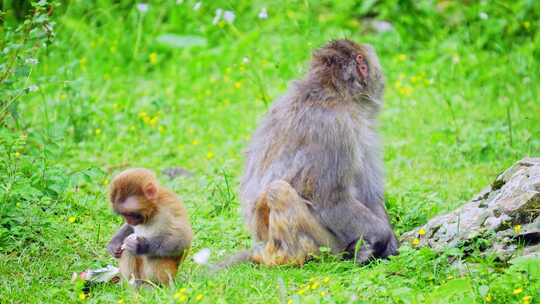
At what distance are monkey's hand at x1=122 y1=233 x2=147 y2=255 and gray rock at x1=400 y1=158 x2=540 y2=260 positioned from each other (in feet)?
6.44

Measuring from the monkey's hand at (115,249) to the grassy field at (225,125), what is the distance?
0.80 feet

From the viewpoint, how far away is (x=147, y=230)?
6172 mm

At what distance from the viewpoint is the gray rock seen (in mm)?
6160

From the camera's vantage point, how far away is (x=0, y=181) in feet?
22.9

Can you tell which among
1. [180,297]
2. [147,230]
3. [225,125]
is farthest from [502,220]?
[225,125]

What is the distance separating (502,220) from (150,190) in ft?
7.69

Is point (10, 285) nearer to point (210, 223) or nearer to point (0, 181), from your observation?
point (0, 181)

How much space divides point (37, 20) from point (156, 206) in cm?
175

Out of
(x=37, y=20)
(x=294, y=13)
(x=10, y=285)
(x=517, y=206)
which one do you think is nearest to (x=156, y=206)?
(x=10, y=285)

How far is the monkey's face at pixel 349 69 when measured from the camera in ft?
23.7

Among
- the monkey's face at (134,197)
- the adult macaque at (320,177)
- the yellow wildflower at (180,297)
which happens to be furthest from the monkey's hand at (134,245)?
the adult macaque at (320,177)

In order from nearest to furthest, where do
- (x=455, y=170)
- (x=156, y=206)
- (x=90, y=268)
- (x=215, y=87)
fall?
(x=156, y=206) → (x=90, y=268) → (x=455, y=170) → (x=215, y=87)

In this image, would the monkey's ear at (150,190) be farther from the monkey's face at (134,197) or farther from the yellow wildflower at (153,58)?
the yellow wildflower at (153,58)

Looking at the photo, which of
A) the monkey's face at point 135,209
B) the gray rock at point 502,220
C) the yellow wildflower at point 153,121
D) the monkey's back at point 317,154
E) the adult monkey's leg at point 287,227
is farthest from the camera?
the yellow wildflower at point 153,121
